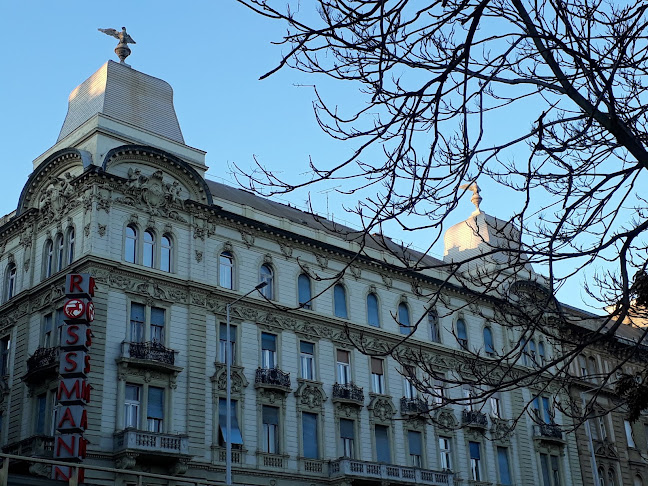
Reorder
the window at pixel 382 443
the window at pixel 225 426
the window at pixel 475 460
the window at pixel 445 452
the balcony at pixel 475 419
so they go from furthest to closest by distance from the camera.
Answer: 1. the window at pixel 475 460
2. the balcony at pixel 475 419
3. the window at pixel 445 452
4. the window at pixel 382 443
5. the window at pixel 225 426

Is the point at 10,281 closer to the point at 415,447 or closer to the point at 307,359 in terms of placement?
the point at 307,359

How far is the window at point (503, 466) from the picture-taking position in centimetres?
4706

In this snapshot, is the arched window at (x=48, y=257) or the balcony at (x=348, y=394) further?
the balcony at (x=348, y=394)

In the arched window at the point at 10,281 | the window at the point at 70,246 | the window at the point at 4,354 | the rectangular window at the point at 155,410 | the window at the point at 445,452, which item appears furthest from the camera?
the window at the point at 445,452

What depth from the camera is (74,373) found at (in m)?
32.1

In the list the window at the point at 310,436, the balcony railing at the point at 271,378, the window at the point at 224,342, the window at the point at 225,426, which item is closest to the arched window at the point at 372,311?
the window at the point at 310,436

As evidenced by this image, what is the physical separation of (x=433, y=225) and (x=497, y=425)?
36.7m

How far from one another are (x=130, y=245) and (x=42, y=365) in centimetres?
588

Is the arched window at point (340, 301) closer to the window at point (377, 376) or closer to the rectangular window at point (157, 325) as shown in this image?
the window at point (377, 376)

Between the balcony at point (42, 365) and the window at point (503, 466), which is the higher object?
the balcony at point (42, 365)

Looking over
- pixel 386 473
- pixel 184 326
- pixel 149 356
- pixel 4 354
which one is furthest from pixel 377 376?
pixel 4 354

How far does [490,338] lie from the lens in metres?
50.8

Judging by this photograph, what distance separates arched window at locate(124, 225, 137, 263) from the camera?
36469 millimetres

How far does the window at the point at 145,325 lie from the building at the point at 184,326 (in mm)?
57
